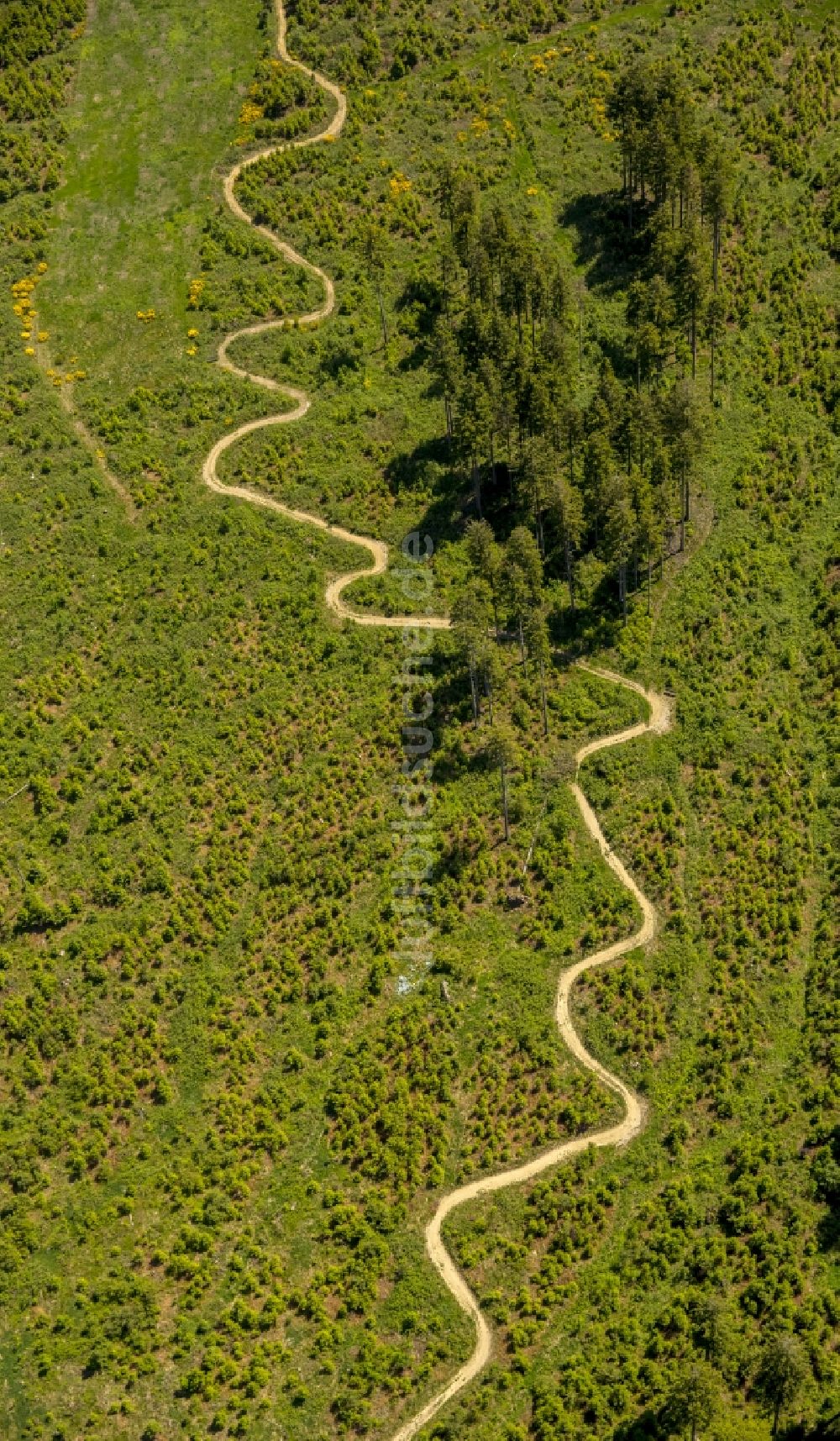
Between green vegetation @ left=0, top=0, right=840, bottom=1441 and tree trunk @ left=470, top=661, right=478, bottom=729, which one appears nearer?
green vegetation @ left=0, top=0, right=840, bottom=1441

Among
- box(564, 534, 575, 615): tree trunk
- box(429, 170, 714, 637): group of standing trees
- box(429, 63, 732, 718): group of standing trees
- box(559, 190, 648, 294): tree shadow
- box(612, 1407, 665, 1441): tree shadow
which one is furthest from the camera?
box(559, 190, 648, 294): tree shadow

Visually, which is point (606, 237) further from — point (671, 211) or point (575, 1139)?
point (575, 1139)

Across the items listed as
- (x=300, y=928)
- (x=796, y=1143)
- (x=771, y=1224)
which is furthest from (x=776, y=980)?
(x=300, y=928)

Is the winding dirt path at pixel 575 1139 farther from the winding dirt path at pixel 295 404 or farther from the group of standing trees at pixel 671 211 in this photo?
the group of standing trees at pixel 671 211

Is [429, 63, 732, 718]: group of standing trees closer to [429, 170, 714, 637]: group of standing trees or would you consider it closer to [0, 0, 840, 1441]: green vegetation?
[429, 170, 714, 637]: group of standing trees

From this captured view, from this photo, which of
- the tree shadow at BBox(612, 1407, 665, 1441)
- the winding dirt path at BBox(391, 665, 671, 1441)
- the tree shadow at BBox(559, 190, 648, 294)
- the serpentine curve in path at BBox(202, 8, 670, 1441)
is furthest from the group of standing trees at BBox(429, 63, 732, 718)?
the tree shadow at BBox(612, 1407, 665, 1441)

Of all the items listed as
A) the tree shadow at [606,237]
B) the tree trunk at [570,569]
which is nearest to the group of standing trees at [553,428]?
the tree trunk at [570,569]
